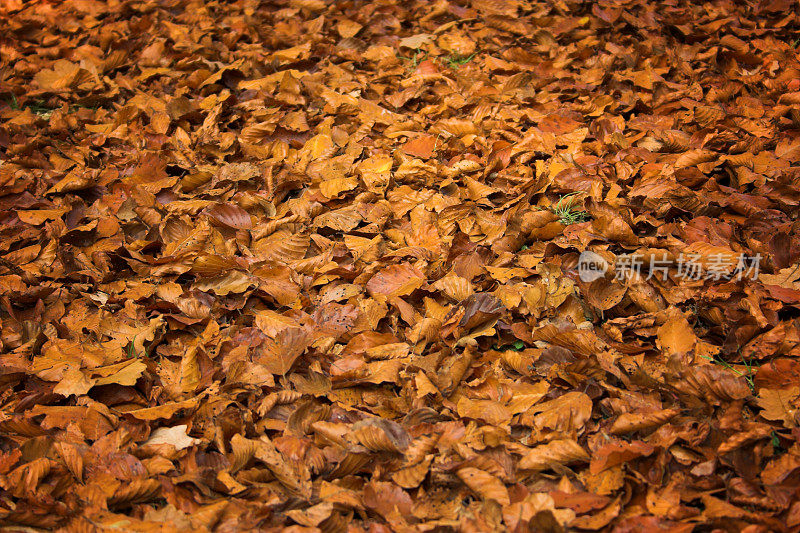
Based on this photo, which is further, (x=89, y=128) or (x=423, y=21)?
(x=423, y=21)

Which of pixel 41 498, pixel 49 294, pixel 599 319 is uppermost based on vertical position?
pixel 49 294

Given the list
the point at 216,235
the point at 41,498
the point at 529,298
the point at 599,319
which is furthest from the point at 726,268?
the point at 41,498

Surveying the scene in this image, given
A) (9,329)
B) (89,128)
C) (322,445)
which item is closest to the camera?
(322,445)

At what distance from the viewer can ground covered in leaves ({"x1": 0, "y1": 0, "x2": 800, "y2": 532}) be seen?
4.34ft

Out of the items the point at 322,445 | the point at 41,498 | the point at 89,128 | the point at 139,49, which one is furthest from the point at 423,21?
the point at 41,498

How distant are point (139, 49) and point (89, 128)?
0.72 metres

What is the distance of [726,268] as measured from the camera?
1689mm

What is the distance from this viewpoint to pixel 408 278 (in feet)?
5.88

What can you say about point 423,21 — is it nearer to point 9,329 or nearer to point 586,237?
point 586,237

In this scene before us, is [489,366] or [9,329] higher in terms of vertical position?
[9,329]

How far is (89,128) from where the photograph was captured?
8.17ft

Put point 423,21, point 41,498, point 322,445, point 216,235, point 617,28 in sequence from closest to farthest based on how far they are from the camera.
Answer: point 41,498
point 322,445
point 216,235
point 617,28
point 423,21

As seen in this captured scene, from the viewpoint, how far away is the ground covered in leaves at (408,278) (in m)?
1.32

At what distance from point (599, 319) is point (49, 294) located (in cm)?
159
